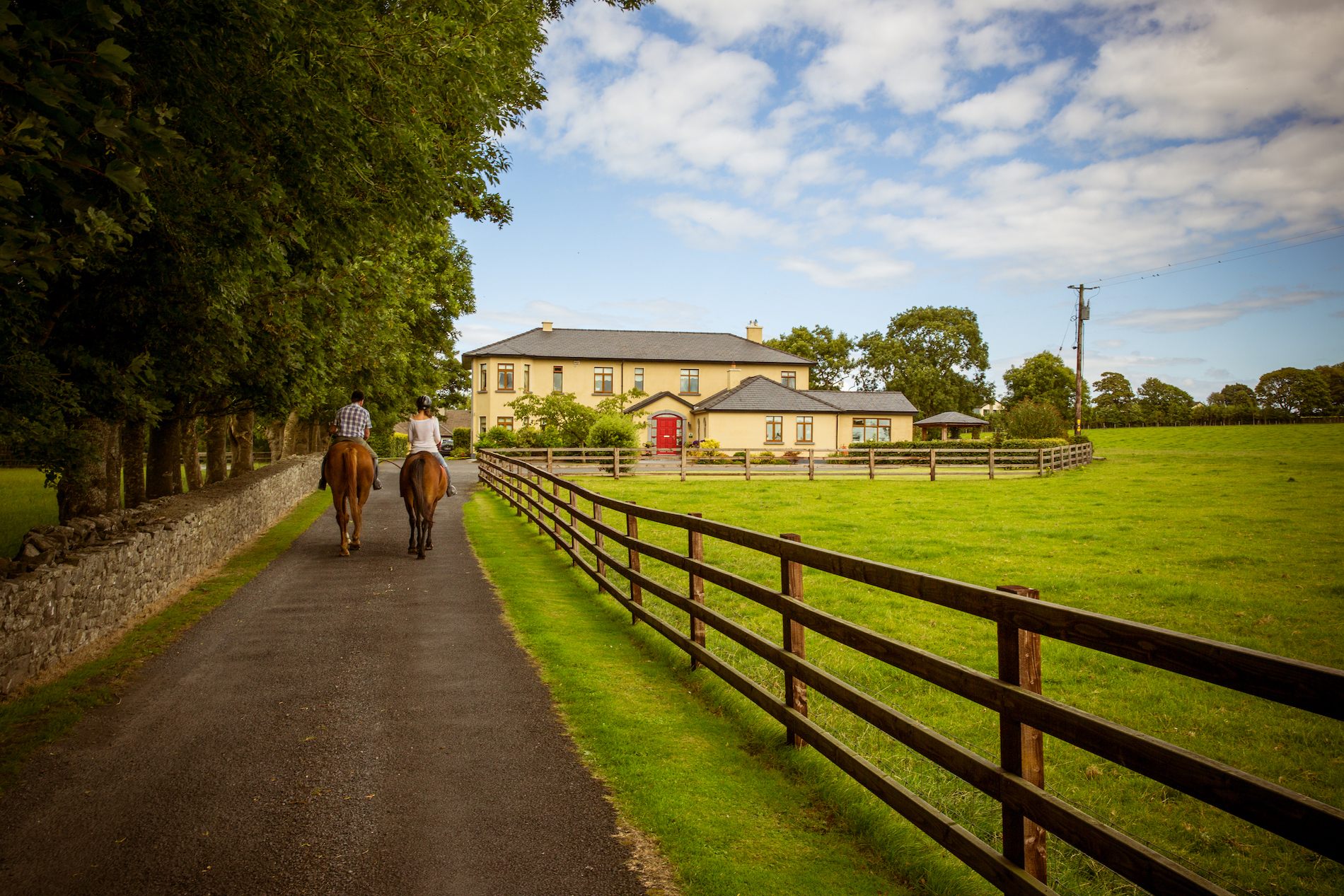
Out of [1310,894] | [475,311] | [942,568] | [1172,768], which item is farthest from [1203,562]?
[475,311]

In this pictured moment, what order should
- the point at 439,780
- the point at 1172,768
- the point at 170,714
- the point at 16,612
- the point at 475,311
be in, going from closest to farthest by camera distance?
the point at 1172,768 < the point at 439,780 < the point at 170,714 < the point at 16,612 < the point at 475,311

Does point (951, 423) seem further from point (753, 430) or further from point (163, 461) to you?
point (163, 461)

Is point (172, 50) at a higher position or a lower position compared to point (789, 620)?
higher

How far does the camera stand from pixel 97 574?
771 cm

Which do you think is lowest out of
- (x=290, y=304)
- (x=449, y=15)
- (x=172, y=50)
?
(x=290, y=304)

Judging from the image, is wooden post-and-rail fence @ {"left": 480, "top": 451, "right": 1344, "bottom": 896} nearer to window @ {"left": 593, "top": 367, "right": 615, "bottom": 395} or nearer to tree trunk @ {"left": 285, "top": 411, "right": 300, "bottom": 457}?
tree trunk @ {"left": 285, "top": 411, "right": 300, "bottom": 457}

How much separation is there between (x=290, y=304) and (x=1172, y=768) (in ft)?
42.6

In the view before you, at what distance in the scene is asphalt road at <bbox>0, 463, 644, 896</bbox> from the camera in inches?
146

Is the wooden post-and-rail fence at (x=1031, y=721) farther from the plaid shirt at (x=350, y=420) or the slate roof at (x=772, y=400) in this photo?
the slate roof at (x=772, y=400)

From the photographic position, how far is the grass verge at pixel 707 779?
3783 millimetres

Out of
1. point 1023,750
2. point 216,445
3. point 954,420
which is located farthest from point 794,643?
point 954,420

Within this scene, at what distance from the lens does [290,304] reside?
1261cm

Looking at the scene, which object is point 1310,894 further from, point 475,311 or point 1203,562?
point 475,311

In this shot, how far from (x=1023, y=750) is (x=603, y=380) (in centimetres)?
5605
